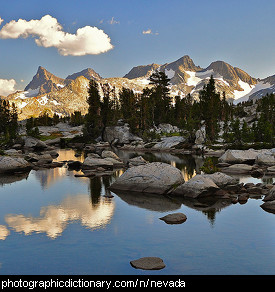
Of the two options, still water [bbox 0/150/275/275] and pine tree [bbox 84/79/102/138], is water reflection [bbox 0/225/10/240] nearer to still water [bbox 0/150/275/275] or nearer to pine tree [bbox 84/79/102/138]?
still water [bbox 0/150/275/275]

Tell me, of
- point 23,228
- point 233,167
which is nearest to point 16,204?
point 23,228

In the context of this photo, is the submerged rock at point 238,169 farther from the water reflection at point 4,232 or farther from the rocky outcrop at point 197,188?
the water reflection at point 4,232

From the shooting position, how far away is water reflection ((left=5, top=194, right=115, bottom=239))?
16828mm

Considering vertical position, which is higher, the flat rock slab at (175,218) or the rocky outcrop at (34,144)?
the rocky outcrop at (34,144)

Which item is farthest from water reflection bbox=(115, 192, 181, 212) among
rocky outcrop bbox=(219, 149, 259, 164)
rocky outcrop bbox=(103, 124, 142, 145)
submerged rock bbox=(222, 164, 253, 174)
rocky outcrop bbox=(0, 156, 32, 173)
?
rocky outcrop bbox=(103, 124, 142, 145)

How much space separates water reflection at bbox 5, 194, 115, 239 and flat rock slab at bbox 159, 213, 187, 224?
3.20 meters

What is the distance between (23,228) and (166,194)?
1111 centimetres

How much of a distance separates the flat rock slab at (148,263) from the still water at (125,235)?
209mm

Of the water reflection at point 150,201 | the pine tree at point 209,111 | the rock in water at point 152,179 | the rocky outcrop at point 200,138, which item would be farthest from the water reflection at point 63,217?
the pine tree at point 209,111

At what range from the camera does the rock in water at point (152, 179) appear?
81.5 ft

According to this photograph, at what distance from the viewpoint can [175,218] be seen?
18328 mm

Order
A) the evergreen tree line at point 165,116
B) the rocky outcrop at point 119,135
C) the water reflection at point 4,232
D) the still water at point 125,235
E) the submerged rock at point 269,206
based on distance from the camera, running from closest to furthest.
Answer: the still water at point 125,235 → the water reflection at point 4,232 → the submerged rock at point 269,206 → the evergreen tree line at point 165,116 → the rocky outcrop at point 119,135

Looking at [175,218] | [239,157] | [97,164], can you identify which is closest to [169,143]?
[239,157]
